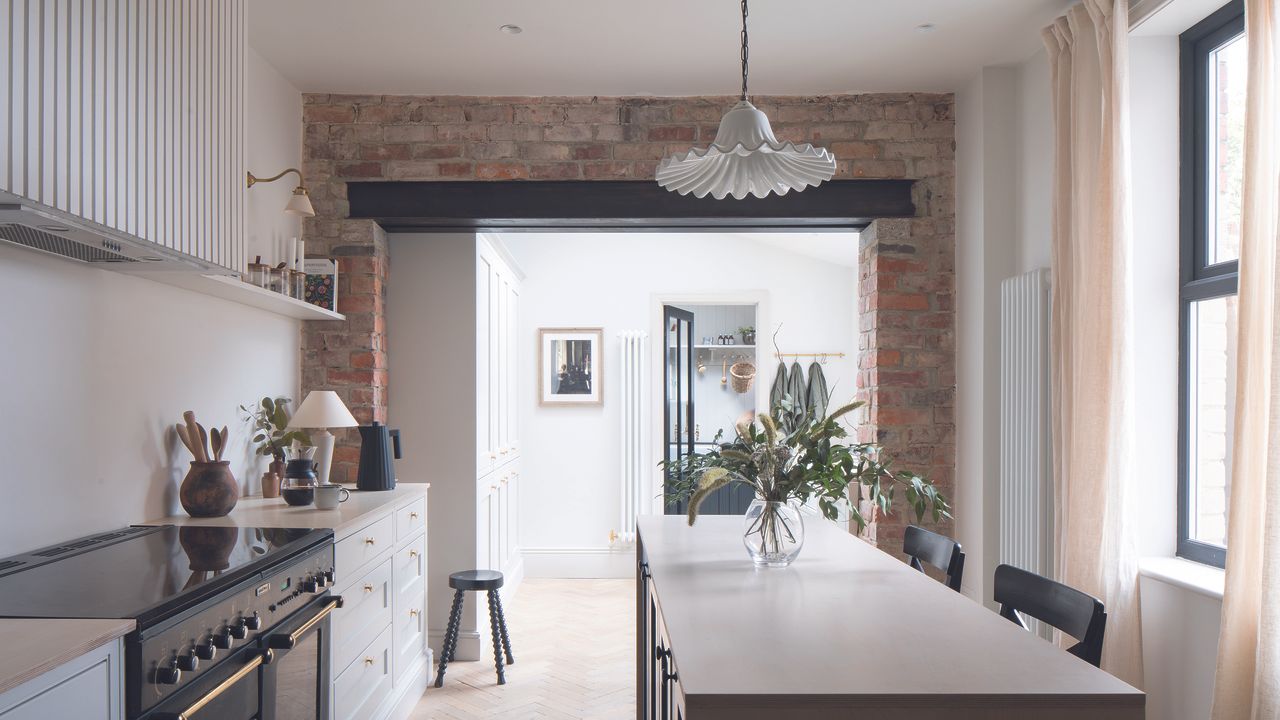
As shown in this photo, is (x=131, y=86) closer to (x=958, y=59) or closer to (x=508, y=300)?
(x=958, y=59)

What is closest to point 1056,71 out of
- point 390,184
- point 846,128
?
point 846,128

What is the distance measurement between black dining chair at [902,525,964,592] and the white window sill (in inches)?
22.2

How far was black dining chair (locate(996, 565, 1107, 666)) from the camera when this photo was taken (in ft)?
5.64

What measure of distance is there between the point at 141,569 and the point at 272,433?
152 cm

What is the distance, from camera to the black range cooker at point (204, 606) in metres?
1.58

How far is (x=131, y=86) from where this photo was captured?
1955 millimetres

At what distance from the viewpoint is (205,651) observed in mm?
1736

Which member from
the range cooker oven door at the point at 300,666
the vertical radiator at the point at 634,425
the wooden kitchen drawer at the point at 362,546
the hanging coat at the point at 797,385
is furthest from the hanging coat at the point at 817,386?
the range cooker oven door at the point at 300,666

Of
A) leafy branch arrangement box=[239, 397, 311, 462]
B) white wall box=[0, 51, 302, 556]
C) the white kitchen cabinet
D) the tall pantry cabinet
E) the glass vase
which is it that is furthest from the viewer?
the tall pantry cabinet

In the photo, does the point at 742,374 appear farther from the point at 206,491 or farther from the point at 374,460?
the point at 206,491

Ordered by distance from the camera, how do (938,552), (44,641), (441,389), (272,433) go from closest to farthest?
(44,641), (938,552), (272,433), (441,389)

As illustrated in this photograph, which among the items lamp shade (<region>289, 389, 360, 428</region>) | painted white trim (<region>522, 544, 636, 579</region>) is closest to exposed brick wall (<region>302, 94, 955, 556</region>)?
lamp shade (<region>289, 389, 360, 428</region>)

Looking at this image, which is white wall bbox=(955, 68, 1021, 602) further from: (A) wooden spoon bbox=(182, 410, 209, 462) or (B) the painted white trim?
(B) the painted white trim

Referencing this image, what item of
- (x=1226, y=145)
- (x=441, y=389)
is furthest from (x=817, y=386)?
(x=1226, y=145)
